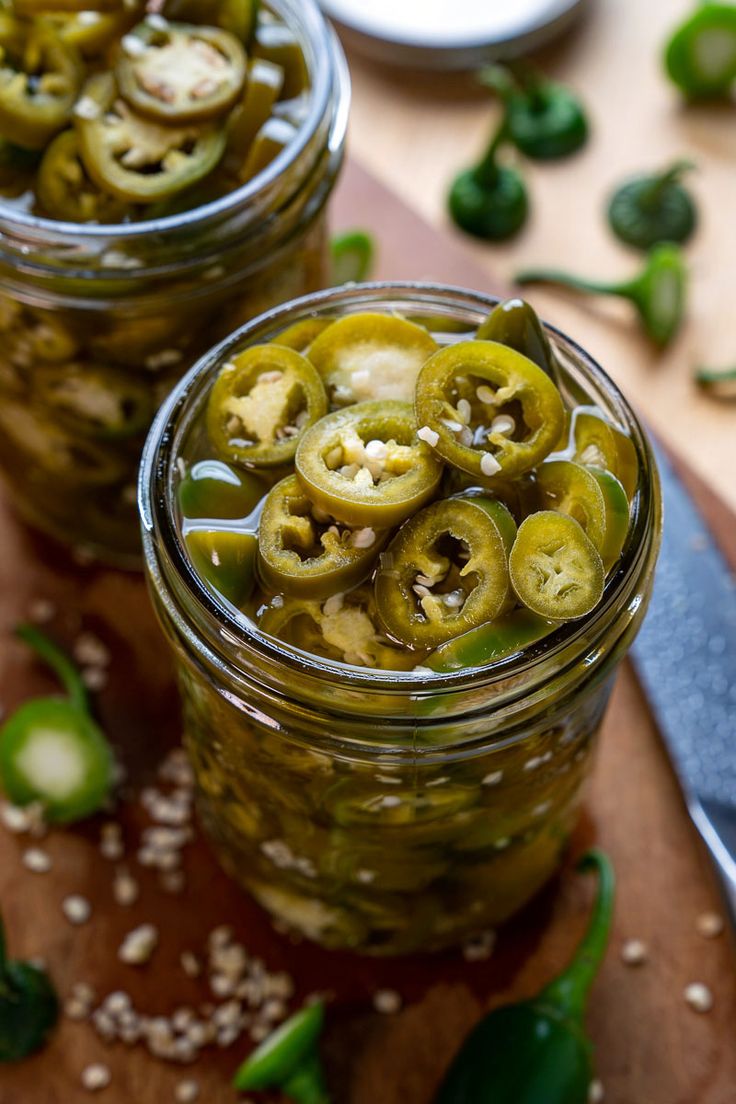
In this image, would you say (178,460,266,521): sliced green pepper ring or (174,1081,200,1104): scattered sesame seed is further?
(174,1081,200,1104): scattered sesame seed

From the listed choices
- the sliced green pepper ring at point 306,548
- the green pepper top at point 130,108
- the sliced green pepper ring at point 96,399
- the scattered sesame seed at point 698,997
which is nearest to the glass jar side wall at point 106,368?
the sliced green pepper ring at point 96,399

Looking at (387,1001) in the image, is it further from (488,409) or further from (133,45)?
(133,45)

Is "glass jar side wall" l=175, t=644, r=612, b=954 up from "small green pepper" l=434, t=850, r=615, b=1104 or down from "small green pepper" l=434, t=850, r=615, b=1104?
up

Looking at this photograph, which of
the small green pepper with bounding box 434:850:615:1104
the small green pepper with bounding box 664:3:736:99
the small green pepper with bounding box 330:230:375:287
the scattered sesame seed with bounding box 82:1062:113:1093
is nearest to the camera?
the small green pepper with bounding box 434:850:615:1104

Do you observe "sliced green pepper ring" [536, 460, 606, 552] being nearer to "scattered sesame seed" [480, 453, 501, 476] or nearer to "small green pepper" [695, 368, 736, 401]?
"scattered sesame seed" [480, 453, 501, 476]

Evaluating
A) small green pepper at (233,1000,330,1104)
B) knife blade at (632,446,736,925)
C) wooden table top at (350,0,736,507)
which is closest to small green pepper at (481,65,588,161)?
wooden table top at (350,0,736,507)

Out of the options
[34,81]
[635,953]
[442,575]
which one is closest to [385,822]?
[442,575]

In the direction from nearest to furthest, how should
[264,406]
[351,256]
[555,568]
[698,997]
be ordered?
[555,568] → [264,406] → [698,997] → [351,256]
